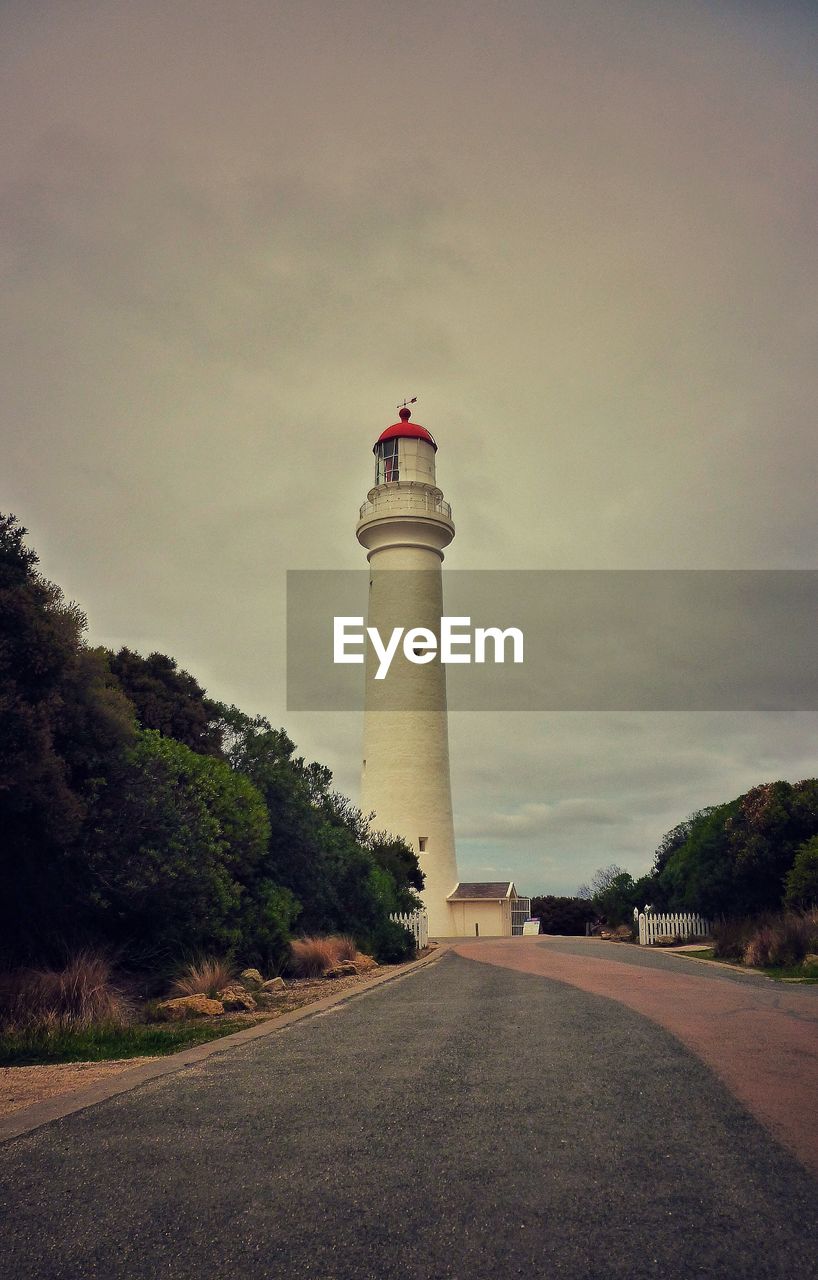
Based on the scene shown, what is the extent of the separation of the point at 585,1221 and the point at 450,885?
45.1 metres

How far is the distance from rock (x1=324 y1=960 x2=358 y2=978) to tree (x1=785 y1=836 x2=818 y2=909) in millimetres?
12875

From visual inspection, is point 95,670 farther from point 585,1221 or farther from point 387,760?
point 387,760

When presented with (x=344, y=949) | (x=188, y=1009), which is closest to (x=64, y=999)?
(x=188, y=1009)

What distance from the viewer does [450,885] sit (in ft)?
157

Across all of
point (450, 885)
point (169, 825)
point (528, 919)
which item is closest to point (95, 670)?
point (169, 825)

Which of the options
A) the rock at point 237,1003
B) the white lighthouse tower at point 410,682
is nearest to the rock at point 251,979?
the rock at point 237,1003

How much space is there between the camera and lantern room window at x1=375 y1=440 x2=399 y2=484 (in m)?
47.6

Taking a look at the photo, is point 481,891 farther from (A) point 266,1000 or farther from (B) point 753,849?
(A) point 266,1000

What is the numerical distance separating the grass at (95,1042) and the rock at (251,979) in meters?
4.63

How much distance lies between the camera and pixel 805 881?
85.4 feet

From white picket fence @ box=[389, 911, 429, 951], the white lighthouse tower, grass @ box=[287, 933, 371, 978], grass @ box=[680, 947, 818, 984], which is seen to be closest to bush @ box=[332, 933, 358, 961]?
grass @ box=[287, 933, 371, 978]

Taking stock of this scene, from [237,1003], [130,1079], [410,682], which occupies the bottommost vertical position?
[237,1003]

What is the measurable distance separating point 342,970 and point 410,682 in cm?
2677

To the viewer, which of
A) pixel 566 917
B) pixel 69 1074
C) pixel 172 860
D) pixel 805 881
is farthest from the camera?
pixel 566 917
